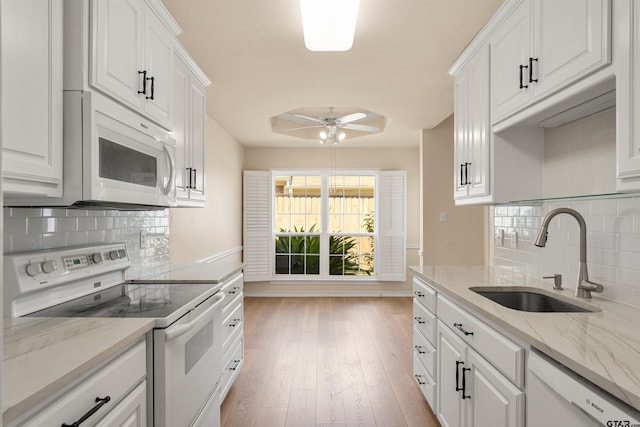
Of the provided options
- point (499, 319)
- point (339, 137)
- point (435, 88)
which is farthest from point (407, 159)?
point (499, 319)

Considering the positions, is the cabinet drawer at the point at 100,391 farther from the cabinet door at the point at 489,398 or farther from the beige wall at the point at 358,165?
the beige wall at the point at 358,165

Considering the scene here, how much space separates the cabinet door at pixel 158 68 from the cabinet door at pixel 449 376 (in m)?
1.90

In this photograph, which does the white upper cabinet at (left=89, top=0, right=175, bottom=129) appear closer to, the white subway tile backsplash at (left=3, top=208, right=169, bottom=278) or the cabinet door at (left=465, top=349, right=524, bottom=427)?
the white subway tile backsplash at (left=3, top=208, right=169, bottom=278)

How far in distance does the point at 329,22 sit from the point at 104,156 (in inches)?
48.4

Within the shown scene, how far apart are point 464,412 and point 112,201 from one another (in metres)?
1.81

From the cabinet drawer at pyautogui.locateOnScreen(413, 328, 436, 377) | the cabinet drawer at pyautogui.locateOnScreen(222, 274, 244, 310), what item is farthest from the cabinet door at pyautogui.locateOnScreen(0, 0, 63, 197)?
the cabinet drawer at pyautogui.locateOnScreen(413, 328, 436, 377)

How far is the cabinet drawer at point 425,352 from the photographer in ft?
7.65

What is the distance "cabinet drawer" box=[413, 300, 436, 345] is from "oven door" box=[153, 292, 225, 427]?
1252 millimetres

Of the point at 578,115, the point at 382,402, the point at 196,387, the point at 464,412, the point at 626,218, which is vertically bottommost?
the point at 382,402

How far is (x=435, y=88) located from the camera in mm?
3299

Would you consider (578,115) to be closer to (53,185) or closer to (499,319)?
(499,319)

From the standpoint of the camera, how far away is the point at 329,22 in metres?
1.95

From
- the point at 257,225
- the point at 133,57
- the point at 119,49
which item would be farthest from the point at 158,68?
the point at 257,225

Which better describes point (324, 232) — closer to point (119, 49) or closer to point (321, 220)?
point (321, 220)
